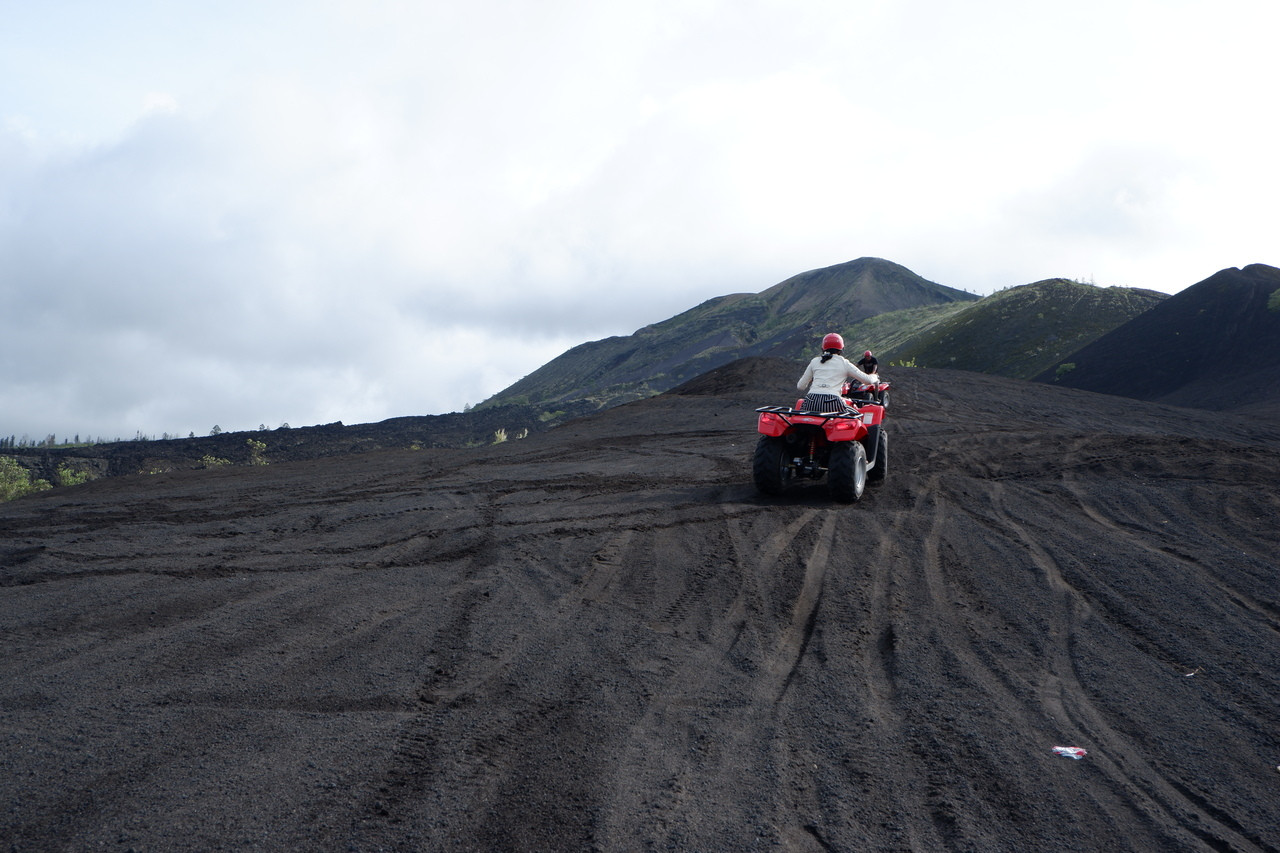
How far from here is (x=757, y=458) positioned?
34.5 ft

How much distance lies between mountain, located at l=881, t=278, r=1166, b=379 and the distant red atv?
30617mm

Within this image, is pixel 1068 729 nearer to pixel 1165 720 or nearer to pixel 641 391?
pixel 1165 720

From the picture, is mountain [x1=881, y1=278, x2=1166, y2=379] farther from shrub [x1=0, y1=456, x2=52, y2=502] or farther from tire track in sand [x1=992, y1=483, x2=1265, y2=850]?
shrub [x1=0, y1=456, x2=52, y2=502]

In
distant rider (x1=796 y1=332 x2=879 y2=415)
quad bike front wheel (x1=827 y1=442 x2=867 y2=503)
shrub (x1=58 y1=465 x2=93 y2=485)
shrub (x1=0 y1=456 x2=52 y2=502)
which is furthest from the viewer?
→ shrub (x1=58 y1=465 x2=93 y2=485)

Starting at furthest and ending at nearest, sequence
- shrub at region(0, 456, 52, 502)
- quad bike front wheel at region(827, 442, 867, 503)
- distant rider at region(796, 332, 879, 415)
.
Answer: shrub at region(0, 456, 52, 502)
distant rider at region(796, 332, 879, 415)
quad bike front wheel at region(827, 442, 867, 503)

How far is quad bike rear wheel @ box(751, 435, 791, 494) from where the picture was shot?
10453 millimetres

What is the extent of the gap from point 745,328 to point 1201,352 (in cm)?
5790

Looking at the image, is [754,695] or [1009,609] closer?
[754,695]

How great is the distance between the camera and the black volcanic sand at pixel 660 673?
363 centimetres

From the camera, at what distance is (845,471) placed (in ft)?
32.9

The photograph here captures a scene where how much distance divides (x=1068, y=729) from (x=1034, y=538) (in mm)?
4470

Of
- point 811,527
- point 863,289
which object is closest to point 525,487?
point 811,527

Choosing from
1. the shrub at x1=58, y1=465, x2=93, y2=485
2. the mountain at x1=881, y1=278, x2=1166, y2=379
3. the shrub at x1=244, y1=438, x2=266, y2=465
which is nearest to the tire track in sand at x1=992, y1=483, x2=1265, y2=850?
the shrub at x1=58, y1=465, x2=93, y2=485

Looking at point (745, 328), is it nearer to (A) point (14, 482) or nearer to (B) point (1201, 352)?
(B) point (1201, 352)
